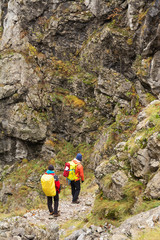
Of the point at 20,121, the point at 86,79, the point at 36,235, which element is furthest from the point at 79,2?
the point at 36,235

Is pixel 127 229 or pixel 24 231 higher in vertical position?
pixel 127 229

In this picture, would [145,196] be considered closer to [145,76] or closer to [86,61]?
[145,76]

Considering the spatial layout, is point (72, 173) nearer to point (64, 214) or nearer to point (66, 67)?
point (64, 214)

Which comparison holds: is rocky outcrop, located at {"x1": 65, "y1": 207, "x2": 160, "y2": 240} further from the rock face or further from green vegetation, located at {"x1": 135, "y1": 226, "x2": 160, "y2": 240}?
the rock face

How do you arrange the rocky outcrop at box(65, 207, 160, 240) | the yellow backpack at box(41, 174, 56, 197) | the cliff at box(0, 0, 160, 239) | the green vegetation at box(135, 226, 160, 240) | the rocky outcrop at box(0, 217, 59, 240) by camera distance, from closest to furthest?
the green vegetation at box(135, 226, 160, 240) → the rocky outcrop at box(65, 207, 160, 240) → the rocky outcrop at box(0, 217, 59, 240) → the yellow backpack at box(41, 174, 56, 197) → the cliff at box(0, 0, 160, 239)

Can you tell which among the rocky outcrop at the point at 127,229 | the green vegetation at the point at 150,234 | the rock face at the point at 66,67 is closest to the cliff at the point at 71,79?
the rock face at the point at 66,67

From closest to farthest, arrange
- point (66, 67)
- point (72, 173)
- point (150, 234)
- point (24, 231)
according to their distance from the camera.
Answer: point (150, 234), point (24, 231), point (72, 173), point (66, 67)

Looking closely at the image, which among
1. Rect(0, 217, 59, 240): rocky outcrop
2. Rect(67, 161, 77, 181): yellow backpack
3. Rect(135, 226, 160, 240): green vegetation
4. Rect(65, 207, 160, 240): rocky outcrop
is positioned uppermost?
Rect(135, 226, 160, 240): green vegetation

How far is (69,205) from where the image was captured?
7828mm

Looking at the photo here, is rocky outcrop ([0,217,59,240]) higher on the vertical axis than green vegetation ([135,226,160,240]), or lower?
lower

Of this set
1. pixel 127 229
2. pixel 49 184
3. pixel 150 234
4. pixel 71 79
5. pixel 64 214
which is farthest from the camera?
pixel 71 79

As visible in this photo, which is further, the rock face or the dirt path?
the rock face

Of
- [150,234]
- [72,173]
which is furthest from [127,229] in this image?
[72,173]

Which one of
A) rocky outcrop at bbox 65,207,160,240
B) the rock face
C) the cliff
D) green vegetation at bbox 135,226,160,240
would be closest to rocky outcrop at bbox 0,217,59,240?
rocky outcrop at bbox 65,207,160,240
